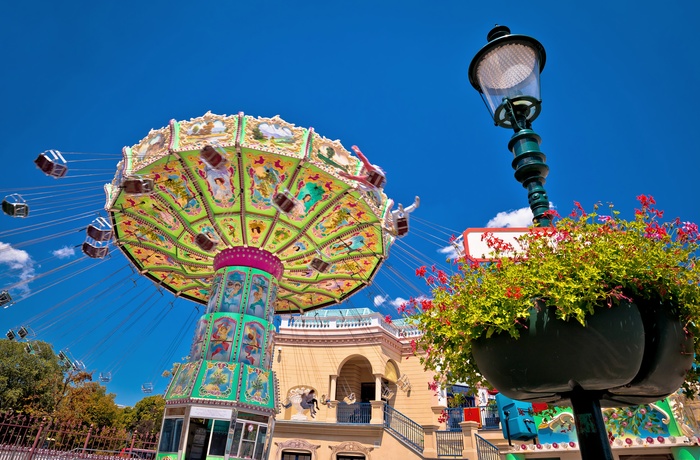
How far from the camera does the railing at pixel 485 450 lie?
14.6m

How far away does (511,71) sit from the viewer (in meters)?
3.94

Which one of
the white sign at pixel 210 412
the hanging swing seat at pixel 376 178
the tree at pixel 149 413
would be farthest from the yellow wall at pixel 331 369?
the tree at pixel 149 413

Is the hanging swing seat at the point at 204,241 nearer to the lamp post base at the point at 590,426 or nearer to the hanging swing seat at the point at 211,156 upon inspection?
the hanging swing seat at the point at 211,156

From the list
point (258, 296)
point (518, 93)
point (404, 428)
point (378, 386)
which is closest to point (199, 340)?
point (258, 296)

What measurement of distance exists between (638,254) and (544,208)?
1005 millimetres

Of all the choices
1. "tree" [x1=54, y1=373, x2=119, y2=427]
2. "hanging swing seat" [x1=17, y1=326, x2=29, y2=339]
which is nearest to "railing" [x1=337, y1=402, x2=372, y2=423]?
"hanging swing seat" [x1=17, y1=326, x2=29, y2=339]

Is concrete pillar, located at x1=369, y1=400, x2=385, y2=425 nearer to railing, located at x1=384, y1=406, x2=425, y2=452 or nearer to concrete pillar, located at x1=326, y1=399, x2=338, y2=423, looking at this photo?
railing, located at x1=384, y1=406, x2=425, y2=452

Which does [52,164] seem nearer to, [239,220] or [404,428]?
[239,220]

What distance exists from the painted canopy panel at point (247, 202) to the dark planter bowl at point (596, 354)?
30.8 feet

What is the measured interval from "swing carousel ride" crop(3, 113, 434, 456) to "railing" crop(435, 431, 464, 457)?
6.76 metres

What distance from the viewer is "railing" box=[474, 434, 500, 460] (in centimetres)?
1462

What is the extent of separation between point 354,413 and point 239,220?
404 inches

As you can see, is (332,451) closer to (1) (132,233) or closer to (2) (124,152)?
(1) (132,233)

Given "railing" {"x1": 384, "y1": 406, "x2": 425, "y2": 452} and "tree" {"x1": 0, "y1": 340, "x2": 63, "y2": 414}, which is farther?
"tree" {"x1": 0, "y1": 340, "x2": 63, "y2": 414}
